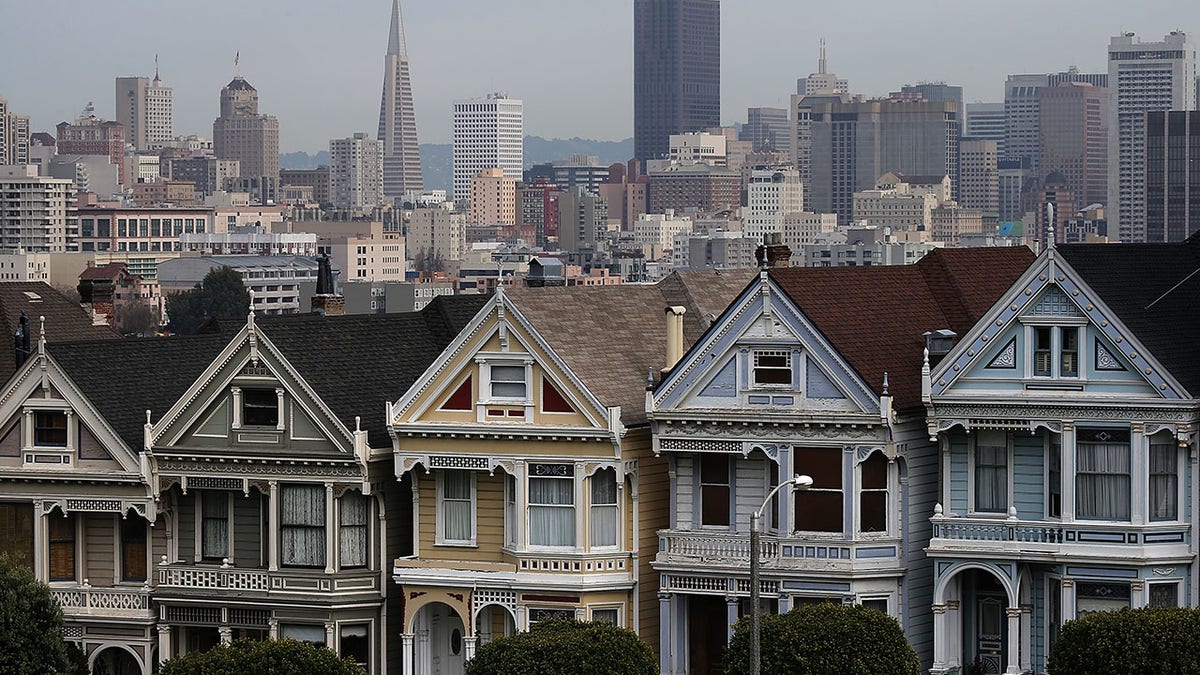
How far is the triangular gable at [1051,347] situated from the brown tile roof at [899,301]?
4.08 feet

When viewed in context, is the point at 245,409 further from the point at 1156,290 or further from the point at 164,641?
the point at 1156,290

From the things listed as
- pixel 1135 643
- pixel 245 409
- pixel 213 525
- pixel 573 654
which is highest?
pixel 245 409

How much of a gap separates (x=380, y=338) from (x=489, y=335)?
17.2 feet

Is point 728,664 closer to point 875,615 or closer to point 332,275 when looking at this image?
point 875,615

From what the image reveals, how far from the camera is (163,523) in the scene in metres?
50.4

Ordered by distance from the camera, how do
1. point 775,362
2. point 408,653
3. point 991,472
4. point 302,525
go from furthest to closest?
point 302,525 < point 408,653 < point 775,362 < point 991,472

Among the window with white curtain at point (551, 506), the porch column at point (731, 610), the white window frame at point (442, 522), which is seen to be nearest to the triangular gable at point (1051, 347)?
the porch column at point (731, 610)

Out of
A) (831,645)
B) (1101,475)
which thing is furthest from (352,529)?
(1101,475)

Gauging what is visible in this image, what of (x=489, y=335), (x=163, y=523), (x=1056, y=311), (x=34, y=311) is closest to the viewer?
(x=1056, y=311)

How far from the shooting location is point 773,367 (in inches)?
1809

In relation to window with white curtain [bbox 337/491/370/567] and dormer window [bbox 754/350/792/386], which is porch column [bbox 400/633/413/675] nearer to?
window with white curtain [bbox 337/491/370/567]

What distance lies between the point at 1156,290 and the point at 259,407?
14340mm

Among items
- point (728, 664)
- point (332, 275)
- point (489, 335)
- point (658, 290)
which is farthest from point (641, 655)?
point (332, 275)

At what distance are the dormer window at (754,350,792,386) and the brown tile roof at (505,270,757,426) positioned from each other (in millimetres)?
2164
